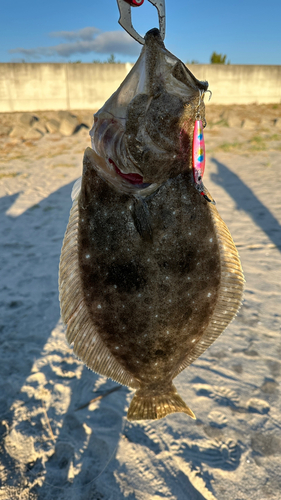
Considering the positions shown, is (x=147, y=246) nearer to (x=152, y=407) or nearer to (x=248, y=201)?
(x=152, y=407)

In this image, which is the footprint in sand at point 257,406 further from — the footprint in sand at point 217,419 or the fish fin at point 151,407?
the fish fin at point 151,407

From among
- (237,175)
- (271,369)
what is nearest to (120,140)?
(271,369)

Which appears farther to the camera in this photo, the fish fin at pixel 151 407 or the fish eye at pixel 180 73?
the fish fin at pixel 151 407

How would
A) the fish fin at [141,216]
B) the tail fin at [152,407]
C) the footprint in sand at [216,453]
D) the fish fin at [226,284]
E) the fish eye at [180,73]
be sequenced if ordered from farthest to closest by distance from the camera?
1. the footprint in sand at [216,453]
2. the tail fin at [152,407]
3. the fish fin at [226,284]
4. the fish fin at [141,216]
5. the fish eye at [180,73]

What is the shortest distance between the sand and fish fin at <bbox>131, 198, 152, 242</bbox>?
7.59 ft

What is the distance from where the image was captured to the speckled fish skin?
1.17 m

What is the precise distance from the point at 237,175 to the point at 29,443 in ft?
29.2

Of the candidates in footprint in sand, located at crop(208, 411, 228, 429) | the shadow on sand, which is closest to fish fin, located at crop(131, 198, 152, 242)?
footprint in sand, located at crop(208, 411, 228, 429)

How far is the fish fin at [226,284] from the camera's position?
1448mm

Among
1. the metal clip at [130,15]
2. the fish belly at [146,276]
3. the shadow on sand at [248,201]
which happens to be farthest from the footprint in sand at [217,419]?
the shadow on sand at [248,201]

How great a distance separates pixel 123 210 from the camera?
1311 millimetres

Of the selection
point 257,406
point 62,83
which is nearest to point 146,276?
point 257,406

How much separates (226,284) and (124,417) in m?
2.25

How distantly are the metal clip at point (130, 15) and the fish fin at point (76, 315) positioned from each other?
67 centimetres
